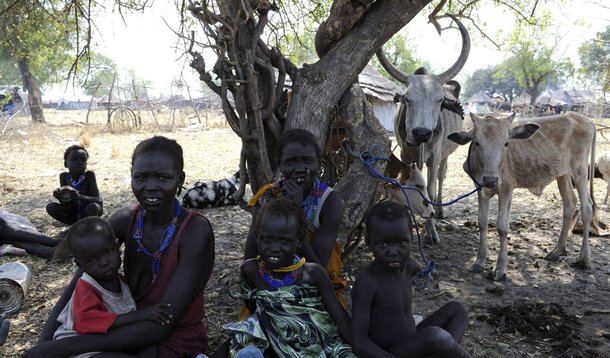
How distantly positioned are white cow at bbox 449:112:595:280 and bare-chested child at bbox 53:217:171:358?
340 cm

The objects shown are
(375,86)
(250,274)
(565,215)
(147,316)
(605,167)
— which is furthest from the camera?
(375,86)

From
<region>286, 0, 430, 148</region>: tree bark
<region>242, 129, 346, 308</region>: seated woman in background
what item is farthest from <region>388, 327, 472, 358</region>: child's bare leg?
<region>286, 0, 430, 148</region>: tree bark

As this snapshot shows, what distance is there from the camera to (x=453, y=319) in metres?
2.68

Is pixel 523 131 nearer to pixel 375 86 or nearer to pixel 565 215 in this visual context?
→ pixel 565 215

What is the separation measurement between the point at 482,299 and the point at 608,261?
7.18 feet

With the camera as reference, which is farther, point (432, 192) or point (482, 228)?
point (432, 192)

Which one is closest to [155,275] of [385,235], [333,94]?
[385,235]

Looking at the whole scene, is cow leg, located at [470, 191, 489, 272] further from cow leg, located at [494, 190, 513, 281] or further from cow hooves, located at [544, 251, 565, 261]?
cow hooves, located at [544, 251, 565, 261]

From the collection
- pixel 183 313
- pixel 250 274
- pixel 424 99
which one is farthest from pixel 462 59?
pixel 183 313

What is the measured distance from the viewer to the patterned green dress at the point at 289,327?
8.07ft

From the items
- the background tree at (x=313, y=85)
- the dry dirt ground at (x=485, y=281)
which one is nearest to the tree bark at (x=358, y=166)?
the background tree at (x=313, y=85)

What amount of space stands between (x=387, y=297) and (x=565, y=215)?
4019 mm

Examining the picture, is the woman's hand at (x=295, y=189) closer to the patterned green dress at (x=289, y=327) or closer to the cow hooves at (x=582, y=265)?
the patterned green dress at (x=289, y=327)

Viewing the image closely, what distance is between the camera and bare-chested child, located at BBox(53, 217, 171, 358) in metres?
2.28
